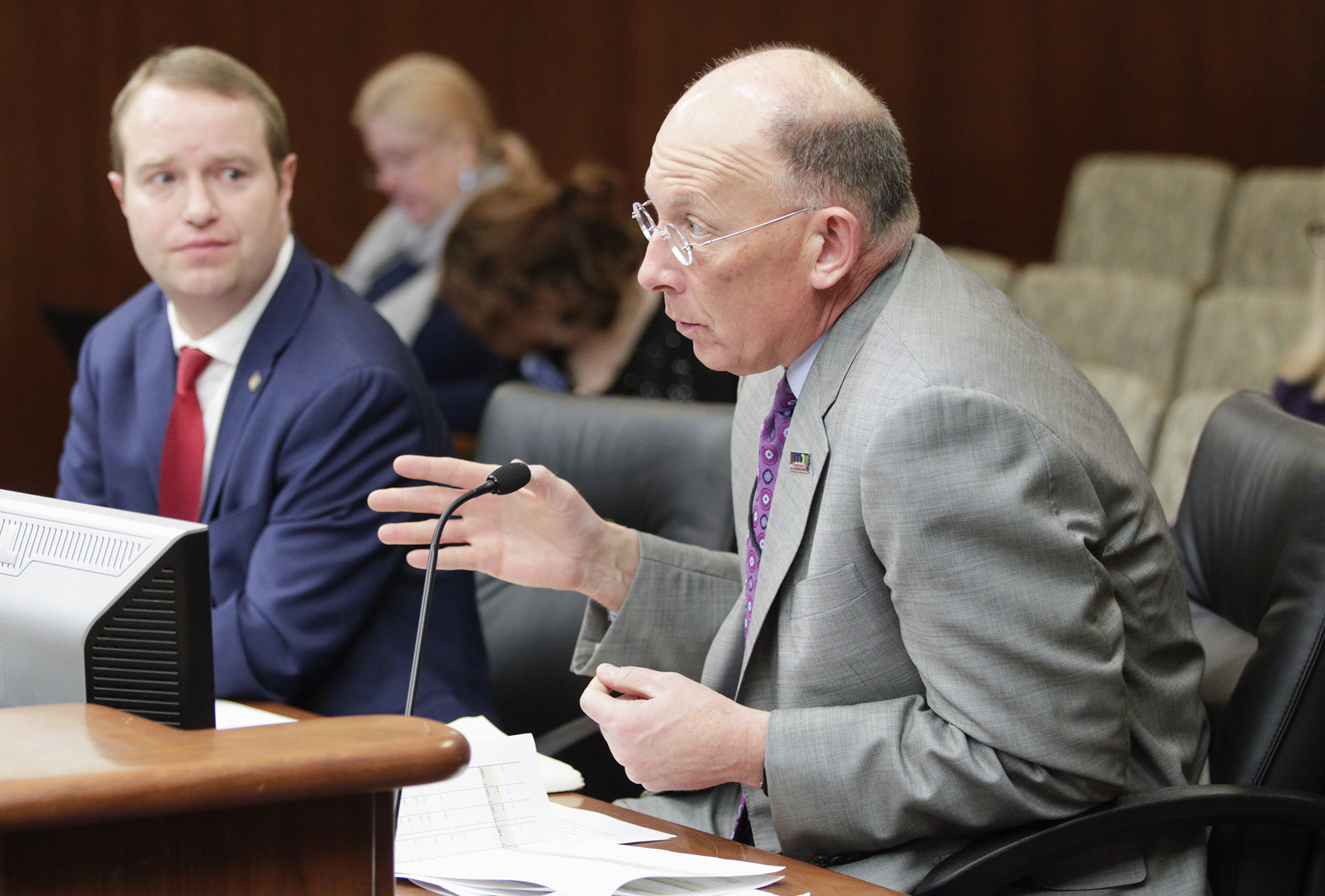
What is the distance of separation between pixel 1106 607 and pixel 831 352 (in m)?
0.34

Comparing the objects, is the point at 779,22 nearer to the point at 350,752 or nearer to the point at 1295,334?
the point at 1295,334

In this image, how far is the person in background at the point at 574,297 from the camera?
9.64ft

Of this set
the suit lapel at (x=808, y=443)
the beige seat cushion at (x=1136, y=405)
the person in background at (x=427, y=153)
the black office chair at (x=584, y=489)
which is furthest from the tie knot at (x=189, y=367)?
the person in background at (x=427, y=153)

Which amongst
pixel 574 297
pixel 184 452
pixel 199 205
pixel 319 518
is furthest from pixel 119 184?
pixel 574 297

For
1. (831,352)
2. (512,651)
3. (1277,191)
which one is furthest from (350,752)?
(1277,191)

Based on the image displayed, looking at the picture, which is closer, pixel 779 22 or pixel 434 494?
pixel 434 494

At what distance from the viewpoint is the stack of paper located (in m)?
1.08

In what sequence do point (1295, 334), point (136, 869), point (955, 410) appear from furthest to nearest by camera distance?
point (1295, 334)
point (955, 410)
point (136, 869)

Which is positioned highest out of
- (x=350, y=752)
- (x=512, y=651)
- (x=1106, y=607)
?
(x=350, y=752)

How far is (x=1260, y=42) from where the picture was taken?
5.09 metres

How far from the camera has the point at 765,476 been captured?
138 centimetres

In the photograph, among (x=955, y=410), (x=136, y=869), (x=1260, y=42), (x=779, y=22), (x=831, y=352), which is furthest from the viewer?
(x=779, y=22)

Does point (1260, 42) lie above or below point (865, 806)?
above

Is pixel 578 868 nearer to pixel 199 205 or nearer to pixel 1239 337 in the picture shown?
pixel 199 205
